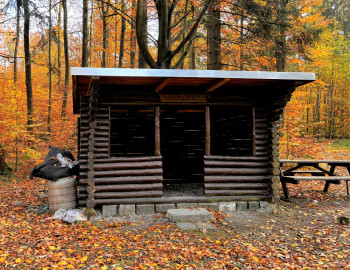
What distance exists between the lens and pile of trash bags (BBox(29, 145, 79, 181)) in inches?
255

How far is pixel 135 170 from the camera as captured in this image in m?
6.76

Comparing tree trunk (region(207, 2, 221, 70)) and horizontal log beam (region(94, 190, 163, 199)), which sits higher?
tree trunk (region(207, 2, 221, 70))

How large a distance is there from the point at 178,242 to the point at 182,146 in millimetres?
5483

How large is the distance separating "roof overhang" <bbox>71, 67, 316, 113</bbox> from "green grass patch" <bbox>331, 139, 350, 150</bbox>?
1866 cm

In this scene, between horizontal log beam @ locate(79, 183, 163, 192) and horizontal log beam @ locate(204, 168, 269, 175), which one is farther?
horizontal log beam @ locate(204, 168, 269, 175)

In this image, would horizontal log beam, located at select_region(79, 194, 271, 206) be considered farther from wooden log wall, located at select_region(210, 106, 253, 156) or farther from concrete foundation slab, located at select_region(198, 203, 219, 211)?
wooden log wall, located at select_region(210, 106, 253, 156)

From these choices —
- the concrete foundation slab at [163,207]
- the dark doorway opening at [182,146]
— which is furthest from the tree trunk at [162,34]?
the concrete foundation slab at [163,207]

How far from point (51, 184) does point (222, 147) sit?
593 centimetres

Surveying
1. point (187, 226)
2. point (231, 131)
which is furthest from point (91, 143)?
point (231, 131)

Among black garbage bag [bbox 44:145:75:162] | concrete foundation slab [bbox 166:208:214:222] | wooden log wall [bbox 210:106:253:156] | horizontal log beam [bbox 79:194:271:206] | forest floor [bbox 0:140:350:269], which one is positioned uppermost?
wooden log wall [bbox 210:106:253:156]

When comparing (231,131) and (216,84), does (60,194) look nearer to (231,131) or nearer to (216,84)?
(216,84)

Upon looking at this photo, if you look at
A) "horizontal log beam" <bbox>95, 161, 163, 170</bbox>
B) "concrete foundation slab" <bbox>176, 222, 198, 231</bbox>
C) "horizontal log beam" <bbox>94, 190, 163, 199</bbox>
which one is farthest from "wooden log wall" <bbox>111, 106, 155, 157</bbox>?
"concrete foundation slab" <bbox>176, 222, 198, 231</bbox>

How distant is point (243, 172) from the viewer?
284 inches

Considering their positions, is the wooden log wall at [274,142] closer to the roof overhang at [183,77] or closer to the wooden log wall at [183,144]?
the roof overhang at [183,77]
